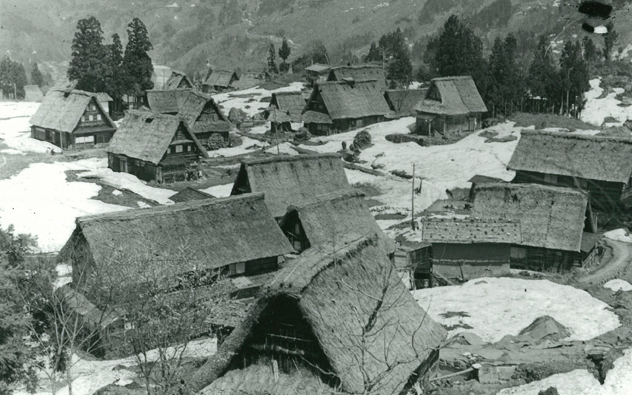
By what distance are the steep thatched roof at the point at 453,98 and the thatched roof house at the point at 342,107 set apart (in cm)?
690

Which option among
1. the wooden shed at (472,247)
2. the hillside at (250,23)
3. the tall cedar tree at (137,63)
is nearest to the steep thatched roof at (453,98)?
the wooden shed at (472,247)

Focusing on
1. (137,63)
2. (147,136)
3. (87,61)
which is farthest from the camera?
(137,63)

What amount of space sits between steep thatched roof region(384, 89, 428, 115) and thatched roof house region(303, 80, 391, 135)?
3.86ft

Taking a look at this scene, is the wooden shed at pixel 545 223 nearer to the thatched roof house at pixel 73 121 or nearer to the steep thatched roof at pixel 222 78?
the thatched roof house at pixel 73 121

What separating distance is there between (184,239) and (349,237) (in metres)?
7.60

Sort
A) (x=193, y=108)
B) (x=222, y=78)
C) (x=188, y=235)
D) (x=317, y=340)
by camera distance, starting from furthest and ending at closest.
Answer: (x=222, y=78) → (x=193, y=108) → (x=188, y=235) → (x=317, y=340)

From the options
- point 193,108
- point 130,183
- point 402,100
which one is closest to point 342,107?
point 402,100

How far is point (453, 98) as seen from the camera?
58.9 metres

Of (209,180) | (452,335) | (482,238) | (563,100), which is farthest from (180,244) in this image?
(563,100)

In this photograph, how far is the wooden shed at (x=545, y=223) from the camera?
32.7 meters

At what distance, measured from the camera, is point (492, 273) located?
3228cm

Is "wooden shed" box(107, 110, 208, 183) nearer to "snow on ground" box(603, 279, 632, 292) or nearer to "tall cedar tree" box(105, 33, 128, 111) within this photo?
"tall cedar tree" box(105, 33, 128, 111)

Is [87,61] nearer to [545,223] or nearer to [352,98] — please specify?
[352,98]

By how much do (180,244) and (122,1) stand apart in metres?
171
